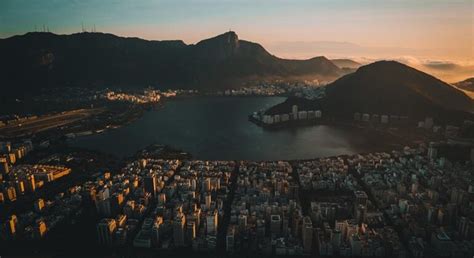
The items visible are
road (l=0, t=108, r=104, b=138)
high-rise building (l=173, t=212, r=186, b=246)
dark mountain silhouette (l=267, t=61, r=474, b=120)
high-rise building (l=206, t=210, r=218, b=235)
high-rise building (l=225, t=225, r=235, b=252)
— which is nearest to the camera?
high-rise building (l=225, t=225, r=235, b=252)

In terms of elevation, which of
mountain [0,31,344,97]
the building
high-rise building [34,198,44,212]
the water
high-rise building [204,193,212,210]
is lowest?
high-rise building [34,198,44,212]

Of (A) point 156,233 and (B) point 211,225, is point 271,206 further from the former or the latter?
(A) point 156,233

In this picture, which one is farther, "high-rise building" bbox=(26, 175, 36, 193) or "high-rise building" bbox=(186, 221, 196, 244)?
"high-rise building" bbox=(26, 175, 36, 193)

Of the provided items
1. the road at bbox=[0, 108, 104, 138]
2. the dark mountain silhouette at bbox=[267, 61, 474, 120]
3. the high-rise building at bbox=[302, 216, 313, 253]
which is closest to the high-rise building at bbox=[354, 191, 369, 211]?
the high-rise building at bbox=[302, 216, 313, 253]

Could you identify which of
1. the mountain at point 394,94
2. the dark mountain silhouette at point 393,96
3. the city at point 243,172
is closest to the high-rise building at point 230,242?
the city at point 243,172

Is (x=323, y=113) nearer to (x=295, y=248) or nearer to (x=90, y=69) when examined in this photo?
(x=295, y=248)

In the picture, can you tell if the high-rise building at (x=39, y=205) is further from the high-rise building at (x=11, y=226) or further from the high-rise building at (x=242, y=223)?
the high-rise building at (x=242, y=223)

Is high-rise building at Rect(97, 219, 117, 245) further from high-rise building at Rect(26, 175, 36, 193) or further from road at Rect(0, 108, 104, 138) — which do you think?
road at Rect(0, 108, 104, 138)
